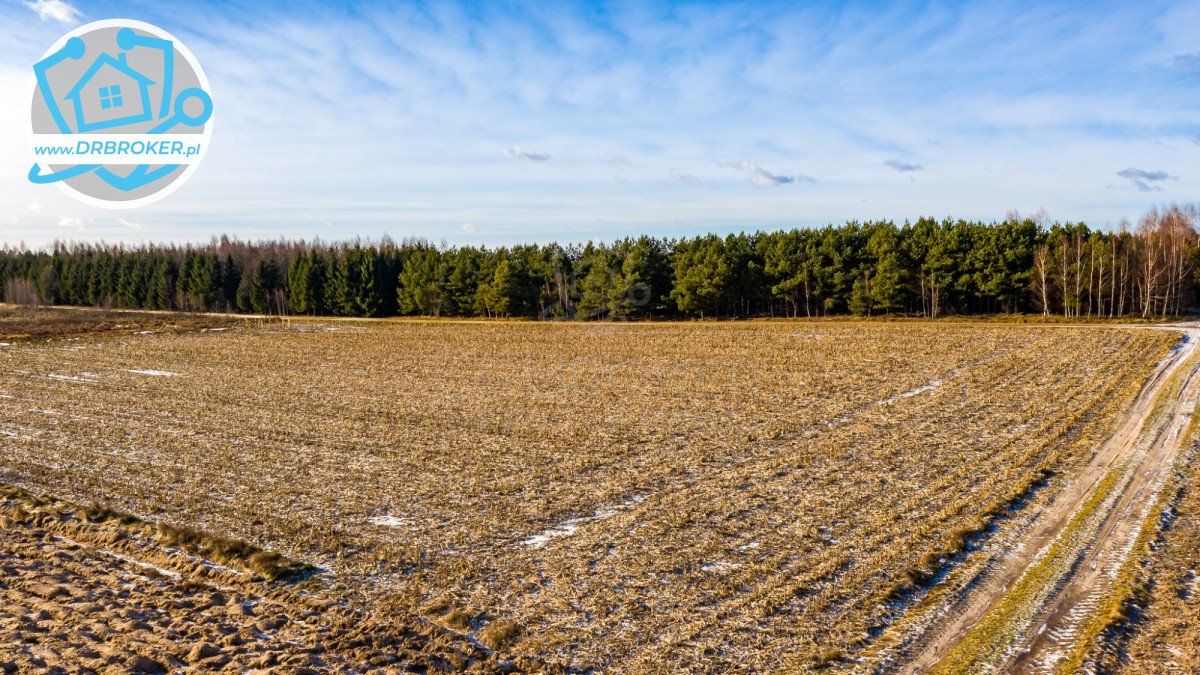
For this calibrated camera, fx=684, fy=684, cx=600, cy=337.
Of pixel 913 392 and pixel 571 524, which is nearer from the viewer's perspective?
pixel 571 524

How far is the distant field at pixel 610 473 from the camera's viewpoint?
921 centimetres

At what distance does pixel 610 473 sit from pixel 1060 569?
27.6ft

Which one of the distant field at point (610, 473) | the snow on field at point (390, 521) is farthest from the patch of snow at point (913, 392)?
the snow on field at point (390, 521)

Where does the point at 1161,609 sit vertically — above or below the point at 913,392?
below

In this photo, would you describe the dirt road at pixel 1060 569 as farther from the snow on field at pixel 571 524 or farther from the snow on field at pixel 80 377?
the snow on field at pixel 80 377

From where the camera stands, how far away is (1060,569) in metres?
10.0

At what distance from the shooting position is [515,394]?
26.2m

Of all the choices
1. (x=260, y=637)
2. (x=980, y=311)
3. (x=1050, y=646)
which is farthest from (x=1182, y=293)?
(x=260, y=637)

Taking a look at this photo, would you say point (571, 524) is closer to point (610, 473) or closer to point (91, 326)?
point (610, 473)

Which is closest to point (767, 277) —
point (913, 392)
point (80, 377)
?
point (913, 392)

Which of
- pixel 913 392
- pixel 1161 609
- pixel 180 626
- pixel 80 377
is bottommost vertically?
pixel 180 626

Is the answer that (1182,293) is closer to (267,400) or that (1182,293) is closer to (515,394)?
(515,394)

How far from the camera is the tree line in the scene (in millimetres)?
55875

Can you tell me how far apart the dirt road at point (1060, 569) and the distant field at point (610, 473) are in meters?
0.74
